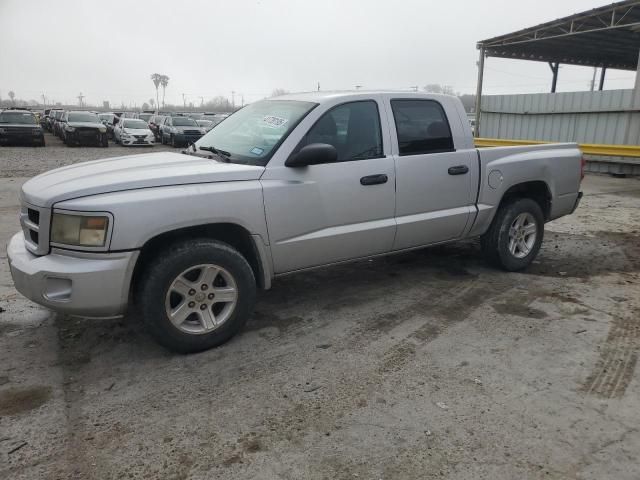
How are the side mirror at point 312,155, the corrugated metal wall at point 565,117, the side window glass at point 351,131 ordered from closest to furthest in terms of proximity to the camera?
the side mirror at point 312,155
the side window glass at point 351,131
the corrugated metal wall at point 565,117

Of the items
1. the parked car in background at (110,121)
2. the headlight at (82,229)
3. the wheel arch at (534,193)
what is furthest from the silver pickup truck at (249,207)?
the parked car in background at (110,121)

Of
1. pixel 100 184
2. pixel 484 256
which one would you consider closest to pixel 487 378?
pixel 484 256

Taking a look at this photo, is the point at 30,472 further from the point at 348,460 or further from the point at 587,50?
the point at 587,50

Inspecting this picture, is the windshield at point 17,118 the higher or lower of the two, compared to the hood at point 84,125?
higher

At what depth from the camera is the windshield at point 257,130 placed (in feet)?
12.8

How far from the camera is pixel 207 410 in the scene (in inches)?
Answer: 115

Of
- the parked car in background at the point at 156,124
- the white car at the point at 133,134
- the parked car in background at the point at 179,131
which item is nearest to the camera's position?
the white car at the point at 133,134

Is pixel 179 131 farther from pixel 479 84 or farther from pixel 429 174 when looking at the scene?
pixel 429 174

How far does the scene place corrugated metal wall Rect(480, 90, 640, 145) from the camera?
14180 mm

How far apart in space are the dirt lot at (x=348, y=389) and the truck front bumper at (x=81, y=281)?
512 mm

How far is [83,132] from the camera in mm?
22609

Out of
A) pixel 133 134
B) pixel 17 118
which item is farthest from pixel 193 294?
pixel 17 118

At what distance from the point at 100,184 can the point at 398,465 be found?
2439 millimetres

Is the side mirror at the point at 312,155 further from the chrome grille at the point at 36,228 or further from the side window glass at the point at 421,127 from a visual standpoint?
the chrome grille at the point at 36,228
